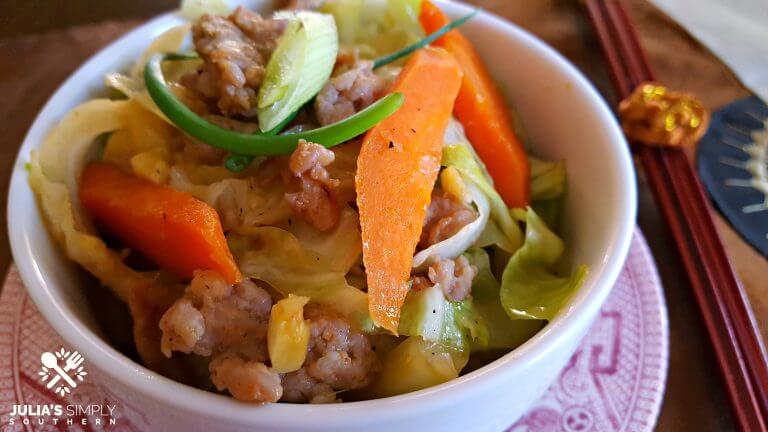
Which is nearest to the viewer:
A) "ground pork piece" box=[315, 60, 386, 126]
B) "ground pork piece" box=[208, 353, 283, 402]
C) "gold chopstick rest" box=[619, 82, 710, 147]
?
"ground pork piece" box=[208, 353, 283, 402]

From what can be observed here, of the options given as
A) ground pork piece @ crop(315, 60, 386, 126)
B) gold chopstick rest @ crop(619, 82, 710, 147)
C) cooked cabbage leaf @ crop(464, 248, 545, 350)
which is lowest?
gold chopstick rest @ crop(619, 82, 710, 147)

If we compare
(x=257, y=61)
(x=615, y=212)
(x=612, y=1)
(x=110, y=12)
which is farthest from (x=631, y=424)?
(x=110, y=12)

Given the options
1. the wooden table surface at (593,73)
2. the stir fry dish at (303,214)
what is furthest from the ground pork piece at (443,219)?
the wooden table surface at (593,73)

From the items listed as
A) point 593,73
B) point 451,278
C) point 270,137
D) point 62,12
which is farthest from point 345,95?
point 62,12

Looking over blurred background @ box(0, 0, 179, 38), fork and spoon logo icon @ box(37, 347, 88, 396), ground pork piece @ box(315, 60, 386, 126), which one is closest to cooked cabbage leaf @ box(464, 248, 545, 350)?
ground pork piece @ box(315, 60, 386, 126)

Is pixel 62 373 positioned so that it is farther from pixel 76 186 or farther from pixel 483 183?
pixel 483 183

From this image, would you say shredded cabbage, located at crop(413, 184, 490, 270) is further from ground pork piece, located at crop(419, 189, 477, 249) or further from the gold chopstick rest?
the gold chopstick rest

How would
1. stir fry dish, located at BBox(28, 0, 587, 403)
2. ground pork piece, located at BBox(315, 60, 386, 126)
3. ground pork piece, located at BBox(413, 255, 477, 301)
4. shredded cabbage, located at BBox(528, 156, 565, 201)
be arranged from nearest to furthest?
stir fry dish, located at BBox(28, 0, 587, 403)
ground pork piece, located at BBox(413, 255, 477, 301)
ground pork piece, located at BBox(315, 60, 386, 126)
shredded cabbage, located at BBox(528, 156, 565, 201)
